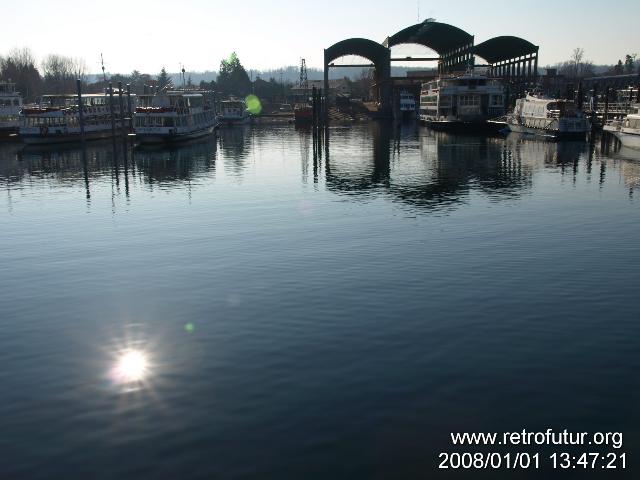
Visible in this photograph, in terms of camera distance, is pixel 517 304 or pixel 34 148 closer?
pixel 517 304

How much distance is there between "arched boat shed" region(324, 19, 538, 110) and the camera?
4882 inches

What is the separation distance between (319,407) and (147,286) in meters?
10.7

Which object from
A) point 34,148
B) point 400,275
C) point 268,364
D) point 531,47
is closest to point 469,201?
point 400,275

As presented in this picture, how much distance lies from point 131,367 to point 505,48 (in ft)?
427

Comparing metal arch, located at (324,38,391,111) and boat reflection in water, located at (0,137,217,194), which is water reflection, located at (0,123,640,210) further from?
metal arch, located at (324,38,391,111)

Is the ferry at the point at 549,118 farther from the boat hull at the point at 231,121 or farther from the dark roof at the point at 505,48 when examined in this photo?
the boat hull at the point at 231,121

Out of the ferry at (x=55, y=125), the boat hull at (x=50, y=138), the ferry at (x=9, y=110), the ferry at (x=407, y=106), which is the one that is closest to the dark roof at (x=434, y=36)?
the ferry at (x=407, y=106)

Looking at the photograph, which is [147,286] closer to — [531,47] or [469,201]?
[469,201]

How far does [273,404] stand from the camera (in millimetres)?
12758

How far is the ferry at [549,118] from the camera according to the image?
3036 inches

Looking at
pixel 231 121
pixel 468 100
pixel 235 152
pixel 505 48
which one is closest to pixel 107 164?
pixel 235 152

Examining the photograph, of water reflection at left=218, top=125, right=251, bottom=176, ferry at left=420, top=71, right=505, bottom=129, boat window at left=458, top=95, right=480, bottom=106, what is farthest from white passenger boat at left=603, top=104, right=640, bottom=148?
water reflection at left=218, top=125, right=251, bottom=176

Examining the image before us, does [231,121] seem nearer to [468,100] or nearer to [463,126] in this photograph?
[468,100]

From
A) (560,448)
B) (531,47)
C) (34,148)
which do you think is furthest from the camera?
(531,47)
